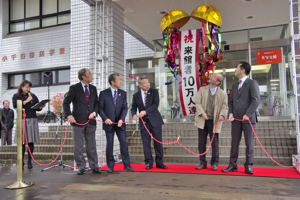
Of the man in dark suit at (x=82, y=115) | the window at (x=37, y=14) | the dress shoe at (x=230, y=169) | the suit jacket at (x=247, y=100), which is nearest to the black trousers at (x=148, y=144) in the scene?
the man in dark suit at (x=82, y=115)

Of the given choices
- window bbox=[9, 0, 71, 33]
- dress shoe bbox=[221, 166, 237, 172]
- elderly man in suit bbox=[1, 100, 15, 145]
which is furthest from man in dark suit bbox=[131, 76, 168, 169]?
window bbox=[9, 0, 71, 33]

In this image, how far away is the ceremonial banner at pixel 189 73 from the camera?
466 cm

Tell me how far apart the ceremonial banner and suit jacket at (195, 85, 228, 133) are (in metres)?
0.23

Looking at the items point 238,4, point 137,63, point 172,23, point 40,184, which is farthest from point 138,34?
point 40,184

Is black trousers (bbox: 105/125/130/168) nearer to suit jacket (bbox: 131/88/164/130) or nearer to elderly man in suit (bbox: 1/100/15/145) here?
suit jacket (bbox: 131/88/164/130)

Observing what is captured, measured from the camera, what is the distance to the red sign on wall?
8.01 m

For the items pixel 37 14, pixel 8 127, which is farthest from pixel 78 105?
pixel 37 14

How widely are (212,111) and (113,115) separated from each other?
5.48 feet

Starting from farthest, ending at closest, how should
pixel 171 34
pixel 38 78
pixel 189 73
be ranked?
pixel 38 78 → pixel 171 34 → pixel 189 73

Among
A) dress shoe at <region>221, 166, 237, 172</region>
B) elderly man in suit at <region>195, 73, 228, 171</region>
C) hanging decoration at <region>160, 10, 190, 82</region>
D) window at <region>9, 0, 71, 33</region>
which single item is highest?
window at <region>9, 0, 71, 33</region>

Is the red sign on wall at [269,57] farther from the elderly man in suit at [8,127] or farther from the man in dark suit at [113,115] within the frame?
the elderly man in suit at [8,127]

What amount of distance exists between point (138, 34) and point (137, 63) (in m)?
1.03

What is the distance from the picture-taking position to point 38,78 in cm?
1218

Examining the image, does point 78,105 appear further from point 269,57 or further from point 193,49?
point 269,57
